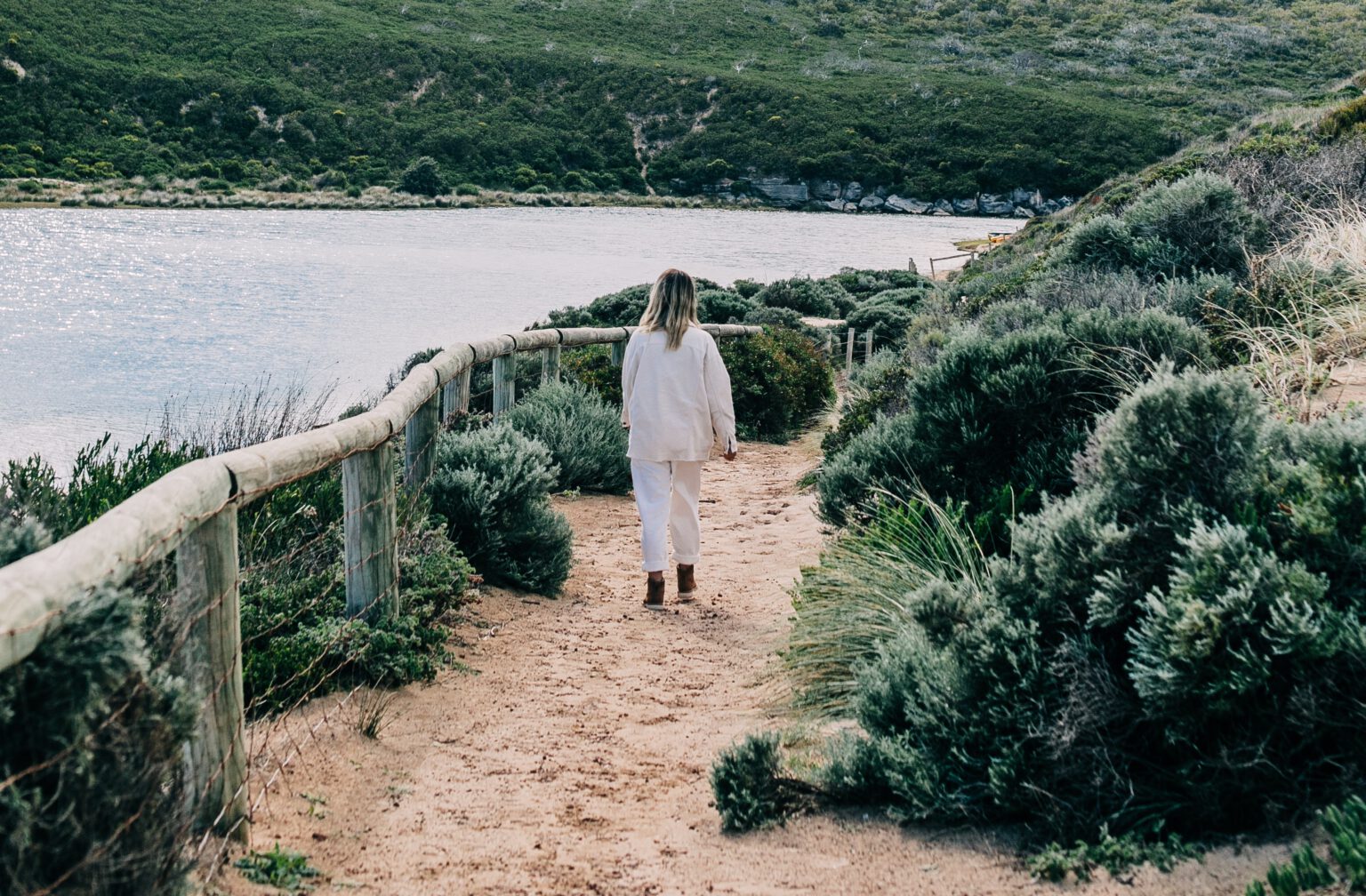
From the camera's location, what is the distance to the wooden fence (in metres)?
2.03

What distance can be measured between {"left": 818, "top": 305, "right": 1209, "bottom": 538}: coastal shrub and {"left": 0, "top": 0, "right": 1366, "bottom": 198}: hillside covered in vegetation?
56.0 meters

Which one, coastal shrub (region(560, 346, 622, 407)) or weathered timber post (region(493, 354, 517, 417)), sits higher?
weathered timber post (region(493, 354, 517, 417))

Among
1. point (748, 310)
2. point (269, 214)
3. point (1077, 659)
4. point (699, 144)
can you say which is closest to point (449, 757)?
point (1077, 659)

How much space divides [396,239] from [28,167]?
27.8m

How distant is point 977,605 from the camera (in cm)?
355

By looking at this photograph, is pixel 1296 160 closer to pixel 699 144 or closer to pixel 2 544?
pixel 2 544

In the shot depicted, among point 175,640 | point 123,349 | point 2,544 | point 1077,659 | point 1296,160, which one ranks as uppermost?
point 1296,160

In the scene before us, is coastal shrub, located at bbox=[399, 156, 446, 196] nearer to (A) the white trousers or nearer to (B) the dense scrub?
(A) the white trousers

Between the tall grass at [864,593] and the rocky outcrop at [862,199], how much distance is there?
58941mm

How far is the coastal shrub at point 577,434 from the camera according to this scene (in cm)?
884

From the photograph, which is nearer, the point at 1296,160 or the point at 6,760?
the point at 6,760

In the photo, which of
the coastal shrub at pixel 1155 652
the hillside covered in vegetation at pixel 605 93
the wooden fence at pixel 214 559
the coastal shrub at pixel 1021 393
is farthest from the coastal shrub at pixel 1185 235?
the hillside covered in vegetation at pixel 605 93

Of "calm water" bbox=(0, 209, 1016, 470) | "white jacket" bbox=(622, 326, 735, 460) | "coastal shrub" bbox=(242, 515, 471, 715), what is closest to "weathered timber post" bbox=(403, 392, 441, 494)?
"coastal shrub" bbox=(242, 515, 471, 715)

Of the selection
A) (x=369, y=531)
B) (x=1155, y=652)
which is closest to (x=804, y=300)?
(x=369, y=531)
